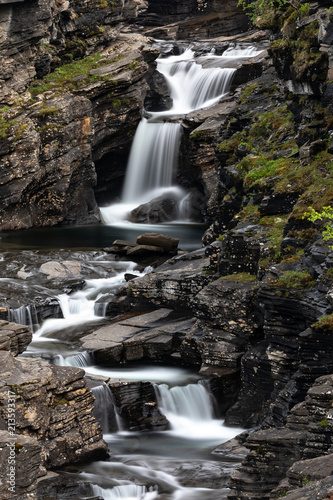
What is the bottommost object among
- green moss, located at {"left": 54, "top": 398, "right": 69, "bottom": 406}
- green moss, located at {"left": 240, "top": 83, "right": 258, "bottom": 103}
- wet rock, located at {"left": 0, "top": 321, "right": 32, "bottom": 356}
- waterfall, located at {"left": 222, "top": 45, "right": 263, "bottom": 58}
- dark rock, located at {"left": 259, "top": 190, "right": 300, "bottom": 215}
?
green moss, located at {"left": 54, "top": 398, "right": 69, "bottom": 406}

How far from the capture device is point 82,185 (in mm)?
38688

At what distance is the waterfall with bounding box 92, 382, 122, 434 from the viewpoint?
53.9ft

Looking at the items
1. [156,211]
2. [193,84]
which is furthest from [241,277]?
[193,84]

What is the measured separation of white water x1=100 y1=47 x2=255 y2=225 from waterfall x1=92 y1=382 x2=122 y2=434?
22831 mm

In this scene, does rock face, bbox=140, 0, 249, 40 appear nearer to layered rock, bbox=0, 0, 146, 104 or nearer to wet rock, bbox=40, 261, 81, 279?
layered rock, bbox=0, 0, 146, 104

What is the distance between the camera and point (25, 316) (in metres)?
22.3

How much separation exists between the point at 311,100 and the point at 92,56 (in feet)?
77.9

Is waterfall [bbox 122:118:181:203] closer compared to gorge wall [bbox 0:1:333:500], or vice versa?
gorge wall [bbox 0:1:333:500]

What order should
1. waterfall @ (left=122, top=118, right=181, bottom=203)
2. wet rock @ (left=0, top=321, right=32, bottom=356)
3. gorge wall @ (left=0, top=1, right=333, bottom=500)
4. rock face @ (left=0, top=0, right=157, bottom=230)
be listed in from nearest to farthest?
gorge wall @ (left=0, top=1, right=333, bottom=500), wet rock @ (left=0, top=321, right=32, bottom=356), rock face @ (left=0, top=0, right=157, bottom=230), waterfall @ (left=122, top=118, right=181, bottom=203)

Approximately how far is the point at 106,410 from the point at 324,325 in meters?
6.53

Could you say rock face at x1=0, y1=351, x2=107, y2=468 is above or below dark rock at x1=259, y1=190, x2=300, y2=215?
below

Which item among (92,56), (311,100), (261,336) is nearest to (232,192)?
(311,100)

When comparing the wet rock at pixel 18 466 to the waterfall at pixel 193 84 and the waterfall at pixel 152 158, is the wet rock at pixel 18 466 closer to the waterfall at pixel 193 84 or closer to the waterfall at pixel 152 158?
the waterfall at pixel 152 158

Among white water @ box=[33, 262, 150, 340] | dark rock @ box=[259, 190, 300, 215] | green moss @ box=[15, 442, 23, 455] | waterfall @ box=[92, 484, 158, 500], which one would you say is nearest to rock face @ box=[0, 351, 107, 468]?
waterfall @ box=[92, 484, 158, 500]
